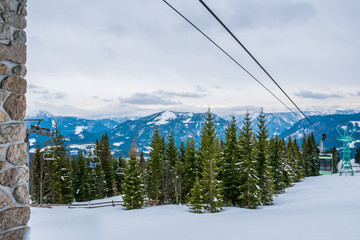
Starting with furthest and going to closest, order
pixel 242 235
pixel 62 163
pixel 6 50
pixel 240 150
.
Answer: pixel 62 163, pixel 240 150, pixel 242 235, pixel 6 50

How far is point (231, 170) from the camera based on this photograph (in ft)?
89.7

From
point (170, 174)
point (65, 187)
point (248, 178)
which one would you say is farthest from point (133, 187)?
point (65, 187)

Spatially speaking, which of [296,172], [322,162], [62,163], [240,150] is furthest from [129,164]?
[296,172]

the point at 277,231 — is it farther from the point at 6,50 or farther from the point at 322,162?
the point at 322,162

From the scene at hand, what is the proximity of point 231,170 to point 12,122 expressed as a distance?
2587cm

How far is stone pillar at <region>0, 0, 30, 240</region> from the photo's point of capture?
3334mm

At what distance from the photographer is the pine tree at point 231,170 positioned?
88.3ft

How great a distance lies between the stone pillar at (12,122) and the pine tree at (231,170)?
24.8m

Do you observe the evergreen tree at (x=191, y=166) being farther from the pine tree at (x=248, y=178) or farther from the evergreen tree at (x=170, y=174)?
the pine tree at (x=248, y=178)

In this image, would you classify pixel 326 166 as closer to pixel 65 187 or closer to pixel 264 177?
pixel 264 177

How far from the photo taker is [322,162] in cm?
2288

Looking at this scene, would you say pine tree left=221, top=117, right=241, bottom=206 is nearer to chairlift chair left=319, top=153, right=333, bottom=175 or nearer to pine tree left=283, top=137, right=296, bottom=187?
chairlift chair left=319, top=153, right=333, bottom=175

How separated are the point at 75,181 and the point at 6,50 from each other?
46986mm

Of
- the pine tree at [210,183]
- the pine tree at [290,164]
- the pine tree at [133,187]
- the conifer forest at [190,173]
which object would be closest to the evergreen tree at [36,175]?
the conifer forest at [190,173]
